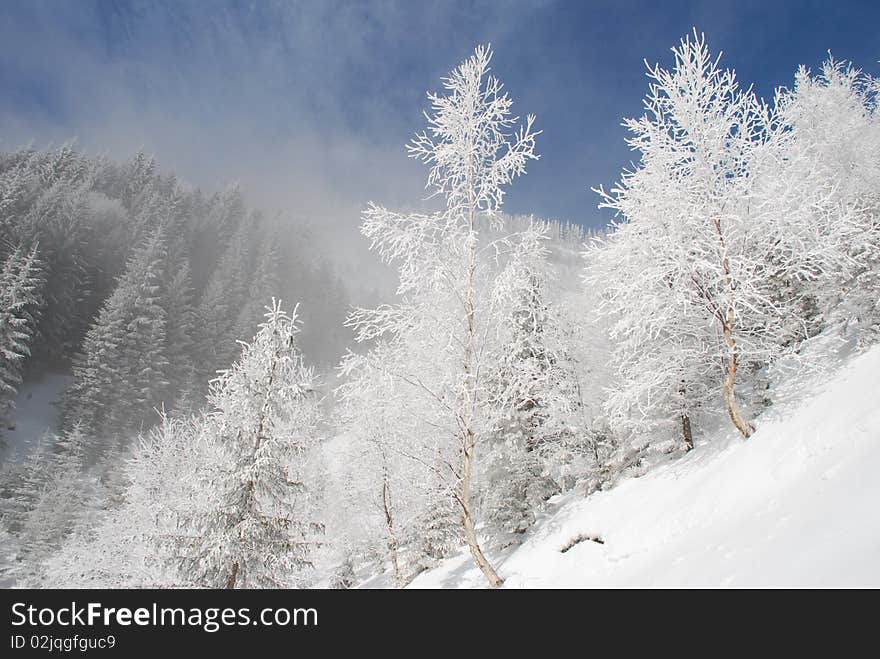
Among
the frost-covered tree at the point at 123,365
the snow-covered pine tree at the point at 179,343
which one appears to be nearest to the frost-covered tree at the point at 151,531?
the frost-covered tree at the point at 123,365

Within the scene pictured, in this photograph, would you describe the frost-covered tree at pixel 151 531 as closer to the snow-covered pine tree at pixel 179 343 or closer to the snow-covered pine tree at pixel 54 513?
the snow-covered pine tree at pixel 54 513

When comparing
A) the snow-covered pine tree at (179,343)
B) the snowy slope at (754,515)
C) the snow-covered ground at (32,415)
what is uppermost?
the snow-covered pine tree at (179,343)

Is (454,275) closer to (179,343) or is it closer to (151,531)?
(151,531)

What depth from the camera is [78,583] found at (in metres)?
20.3

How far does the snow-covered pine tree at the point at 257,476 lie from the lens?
11773 mm

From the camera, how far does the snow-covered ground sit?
140 ft

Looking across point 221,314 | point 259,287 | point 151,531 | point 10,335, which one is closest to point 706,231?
point 151,531

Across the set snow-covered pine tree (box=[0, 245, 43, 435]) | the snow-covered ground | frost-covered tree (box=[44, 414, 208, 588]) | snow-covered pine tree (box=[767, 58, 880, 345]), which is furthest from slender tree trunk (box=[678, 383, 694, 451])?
the snow-covered ground

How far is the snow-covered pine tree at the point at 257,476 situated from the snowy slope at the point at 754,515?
658cm

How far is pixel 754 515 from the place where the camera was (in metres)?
7.59

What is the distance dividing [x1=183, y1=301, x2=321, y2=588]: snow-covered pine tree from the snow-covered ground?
1699 inches

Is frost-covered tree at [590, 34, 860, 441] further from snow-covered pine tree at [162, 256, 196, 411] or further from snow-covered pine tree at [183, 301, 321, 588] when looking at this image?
snow-covered pine tree at [162, 256, 196, 411]

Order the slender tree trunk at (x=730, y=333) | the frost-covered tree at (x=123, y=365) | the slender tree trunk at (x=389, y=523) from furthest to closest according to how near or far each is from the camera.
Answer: the frost-covered tree at (x=123, y=365)
the slender tree trunk at (x=389, y=523)
the slender tree trunk at (x=730, y=333)
